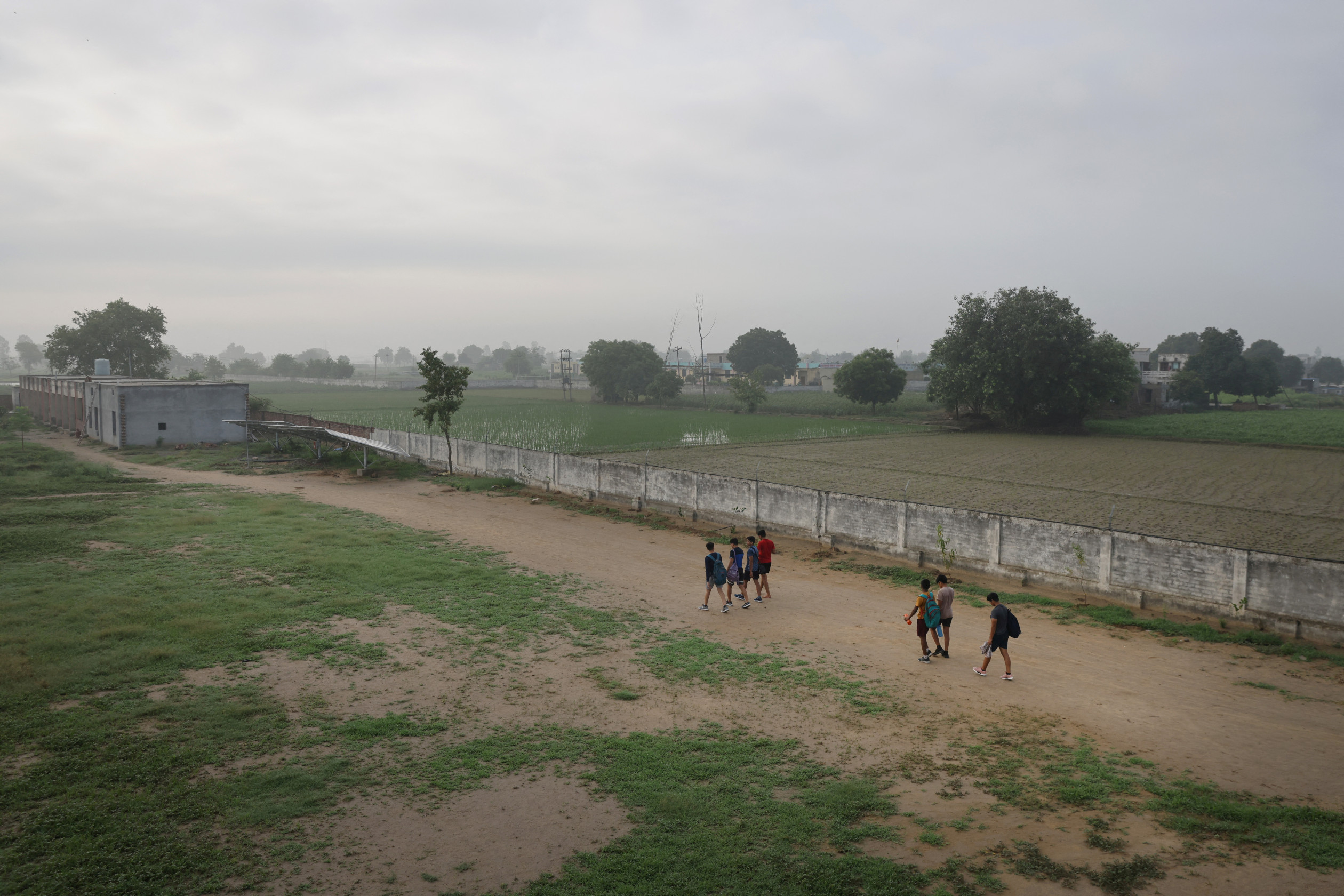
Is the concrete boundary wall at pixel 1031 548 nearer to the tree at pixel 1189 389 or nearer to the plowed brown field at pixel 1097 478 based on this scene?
the plowed brown field at pixel 1097 478

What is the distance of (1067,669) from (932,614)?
221 centimetres

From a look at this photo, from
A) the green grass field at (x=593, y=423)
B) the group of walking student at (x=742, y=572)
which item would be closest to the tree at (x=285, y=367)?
the green grass field at (x=593, y=423)

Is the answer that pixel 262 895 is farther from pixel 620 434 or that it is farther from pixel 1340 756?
pixel 620 434

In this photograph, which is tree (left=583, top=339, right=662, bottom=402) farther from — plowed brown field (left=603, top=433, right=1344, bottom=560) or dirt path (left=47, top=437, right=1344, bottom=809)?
dirt path (left=47, top=437, right=1344, bottom=809)

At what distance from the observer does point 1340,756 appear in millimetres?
9281

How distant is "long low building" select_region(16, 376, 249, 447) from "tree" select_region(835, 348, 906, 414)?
174 ft

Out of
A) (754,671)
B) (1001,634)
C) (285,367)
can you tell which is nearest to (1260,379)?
(1001,634)

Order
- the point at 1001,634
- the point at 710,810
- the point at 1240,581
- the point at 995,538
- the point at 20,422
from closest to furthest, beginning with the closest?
the point at 710,810 → the point at 1001,634 → the point at 1240,581 → the point at 995,538 → the point at 20,422

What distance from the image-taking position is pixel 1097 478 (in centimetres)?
3569

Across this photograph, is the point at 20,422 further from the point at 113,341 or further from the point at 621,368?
the point at 621,368

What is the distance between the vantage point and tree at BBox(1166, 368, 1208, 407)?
262ft

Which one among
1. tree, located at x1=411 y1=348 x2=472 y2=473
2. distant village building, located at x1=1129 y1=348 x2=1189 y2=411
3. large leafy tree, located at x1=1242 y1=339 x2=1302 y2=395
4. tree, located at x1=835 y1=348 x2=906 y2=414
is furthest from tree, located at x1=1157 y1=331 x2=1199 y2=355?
tree, located at x1=411 y1=348 x2=472 y2=473

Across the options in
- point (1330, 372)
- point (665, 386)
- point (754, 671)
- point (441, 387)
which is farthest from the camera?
point (1330, 372)

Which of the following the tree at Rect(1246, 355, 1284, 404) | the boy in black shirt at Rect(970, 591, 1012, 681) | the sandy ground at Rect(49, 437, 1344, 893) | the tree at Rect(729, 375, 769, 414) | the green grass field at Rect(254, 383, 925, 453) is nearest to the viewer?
the sandy ground at Rect(49, 437, 1344, 893)
